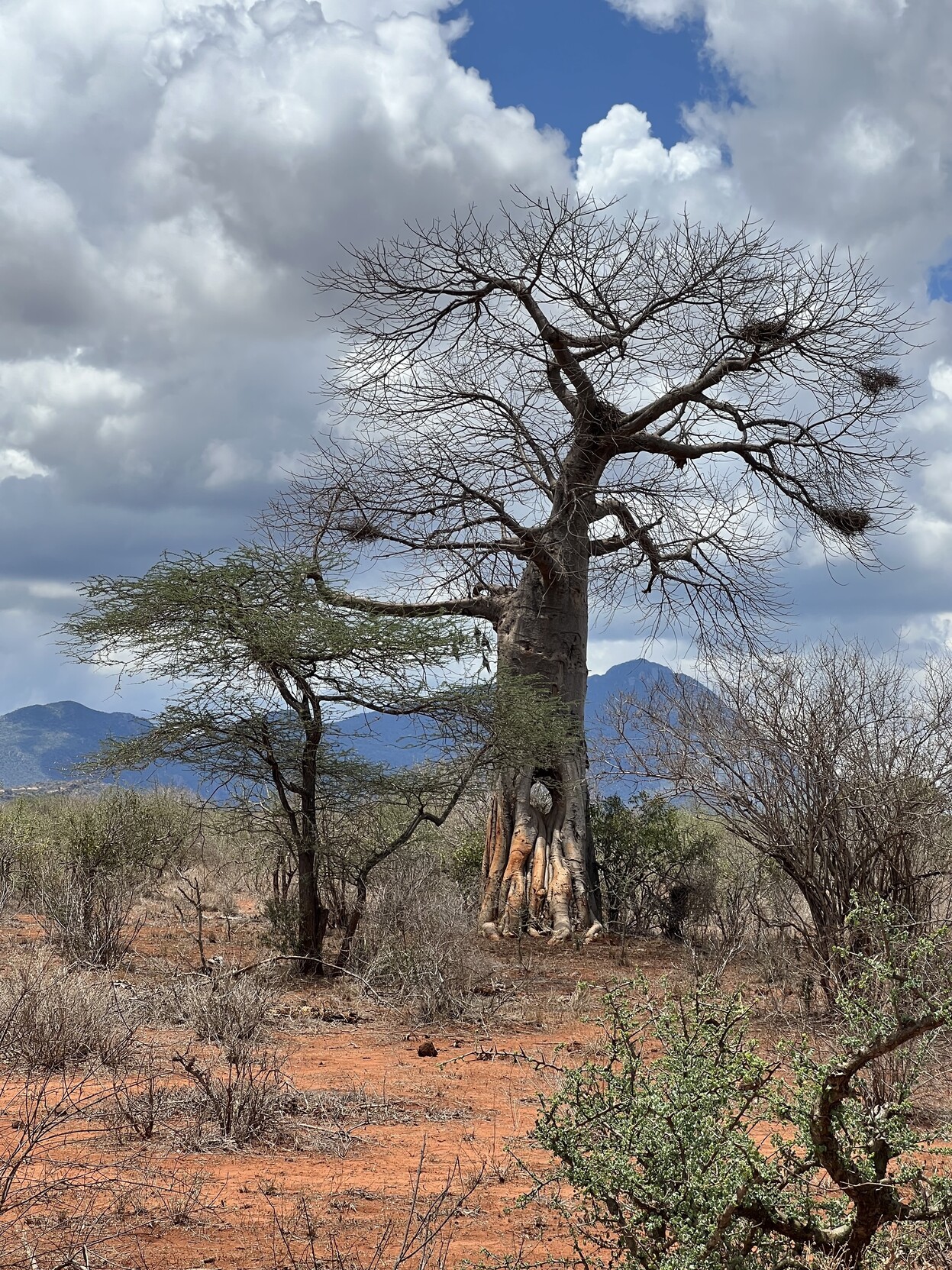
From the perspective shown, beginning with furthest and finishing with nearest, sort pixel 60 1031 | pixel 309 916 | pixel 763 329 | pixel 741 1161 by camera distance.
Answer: pixel 763 329, pixel 309 916, pixel 60 1031, pixel 741 1161

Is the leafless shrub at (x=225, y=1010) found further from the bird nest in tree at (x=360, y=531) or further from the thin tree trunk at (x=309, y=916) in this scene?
the bird nest in tree at (x=360, y=531)

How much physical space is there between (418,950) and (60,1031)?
3.64 meters

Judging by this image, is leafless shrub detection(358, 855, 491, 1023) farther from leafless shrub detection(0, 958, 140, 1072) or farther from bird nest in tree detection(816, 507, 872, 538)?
bird nest in tree detection(816, 507, 872, 538)

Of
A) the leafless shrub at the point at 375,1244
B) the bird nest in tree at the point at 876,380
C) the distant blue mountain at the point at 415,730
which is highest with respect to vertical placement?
the bird nest in tree at the point at 876,380

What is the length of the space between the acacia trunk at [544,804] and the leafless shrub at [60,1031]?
24.9ft

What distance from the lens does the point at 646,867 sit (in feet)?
49.8

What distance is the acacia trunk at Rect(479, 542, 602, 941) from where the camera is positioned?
13688 mm

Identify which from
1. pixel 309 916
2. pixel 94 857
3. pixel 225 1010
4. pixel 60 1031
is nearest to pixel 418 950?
pixel 309 916

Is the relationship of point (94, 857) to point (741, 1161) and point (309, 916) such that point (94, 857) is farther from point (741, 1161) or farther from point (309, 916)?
point (741, 1161)

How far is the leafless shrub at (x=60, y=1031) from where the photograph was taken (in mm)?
6152

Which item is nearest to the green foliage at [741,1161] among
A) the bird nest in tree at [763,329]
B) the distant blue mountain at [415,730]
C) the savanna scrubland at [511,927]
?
the savanna scrubland at [511,927]

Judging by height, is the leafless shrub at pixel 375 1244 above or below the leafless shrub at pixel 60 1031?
below

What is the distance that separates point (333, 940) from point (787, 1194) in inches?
380

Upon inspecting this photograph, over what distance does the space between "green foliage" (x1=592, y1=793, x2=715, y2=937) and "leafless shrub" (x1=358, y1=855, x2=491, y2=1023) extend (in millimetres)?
2557
